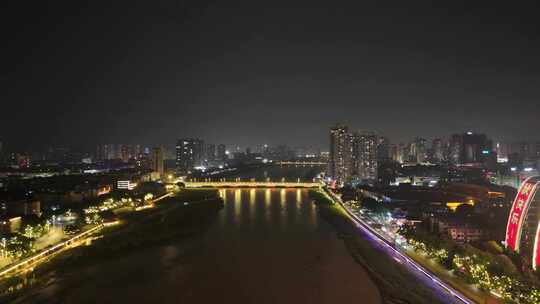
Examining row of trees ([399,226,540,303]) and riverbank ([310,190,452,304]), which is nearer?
row of trees ([399,226,540,303])

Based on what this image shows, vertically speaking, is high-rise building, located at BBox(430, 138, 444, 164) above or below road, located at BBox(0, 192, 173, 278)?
above

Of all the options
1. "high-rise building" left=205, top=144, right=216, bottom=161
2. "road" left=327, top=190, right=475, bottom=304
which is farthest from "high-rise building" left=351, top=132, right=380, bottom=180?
"high-rise building" left=205, top=144, right=216, bottom=161

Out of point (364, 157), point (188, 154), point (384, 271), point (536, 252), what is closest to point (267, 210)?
point (384, 271)

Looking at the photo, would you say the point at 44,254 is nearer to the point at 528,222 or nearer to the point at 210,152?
the point at 528,222

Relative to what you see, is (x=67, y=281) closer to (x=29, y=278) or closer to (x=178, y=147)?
(x=29, y=278)

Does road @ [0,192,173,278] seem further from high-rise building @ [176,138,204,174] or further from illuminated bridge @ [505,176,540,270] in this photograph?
high-rise building @ [176,138,204,174]

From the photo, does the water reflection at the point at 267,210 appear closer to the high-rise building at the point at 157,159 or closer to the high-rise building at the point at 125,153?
the high-rise building at the point at 157,159

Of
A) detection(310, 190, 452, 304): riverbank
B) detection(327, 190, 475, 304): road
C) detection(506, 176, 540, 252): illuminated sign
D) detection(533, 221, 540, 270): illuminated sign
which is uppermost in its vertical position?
detection(506, 176, 540, 252): illuminated sign
